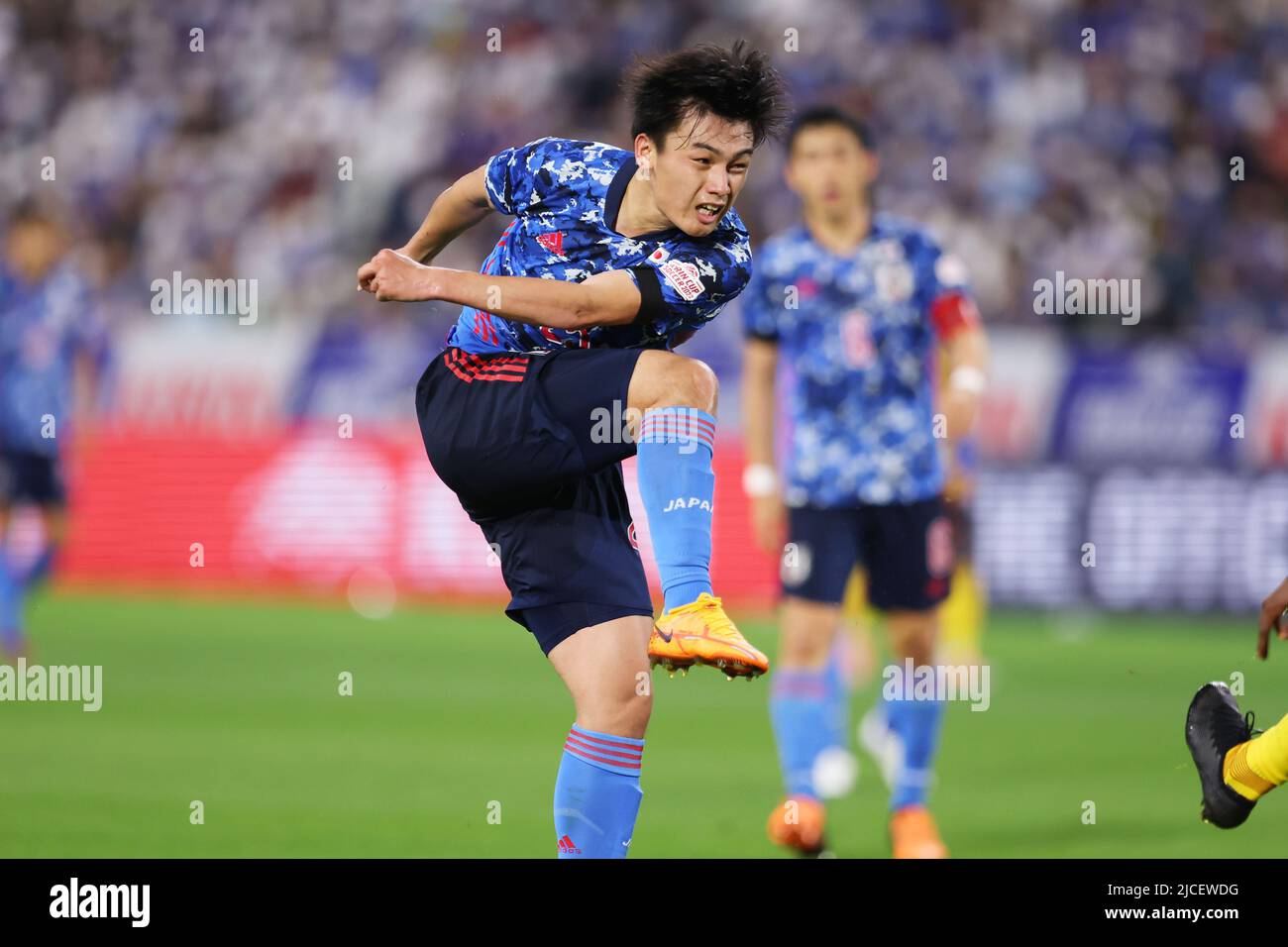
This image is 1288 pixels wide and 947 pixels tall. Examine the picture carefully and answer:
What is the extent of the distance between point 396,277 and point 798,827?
2.58 m

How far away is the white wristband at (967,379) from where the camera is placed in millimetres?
6469

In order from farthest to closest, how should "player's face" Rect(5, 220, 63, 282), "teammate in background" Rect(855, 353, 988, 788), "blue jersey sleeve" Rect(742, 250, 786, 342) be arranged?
"player's face" Rect(5, 220, 63, 282) → "teammate in background" Rect(855, 353, 988, 788) → "blue jersey sleeve" Rect(742, 250, 786, 342)

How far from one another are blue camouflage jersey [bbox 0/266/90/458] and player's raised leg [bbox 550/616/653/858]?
24.6 ft

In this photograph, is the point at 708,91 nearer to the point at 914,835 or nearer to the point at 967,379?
the point at 967,379

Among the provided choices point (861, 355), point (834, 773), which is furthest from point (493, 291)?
point (834, 773)

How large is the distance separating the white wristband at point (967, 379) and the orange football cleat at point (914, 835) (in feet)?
4.88

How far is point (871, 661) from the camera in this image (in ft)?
36.0

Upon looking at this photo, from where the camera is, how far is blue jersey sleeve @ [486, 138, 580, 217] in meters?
4.60

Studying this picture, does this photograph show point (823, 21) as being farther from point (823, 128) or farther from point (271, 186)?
point (823, 128)

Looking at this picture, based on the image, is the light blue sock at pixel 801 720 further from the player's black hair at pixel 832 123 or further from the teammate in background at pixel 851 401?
the player's black hair at pixel 832 123

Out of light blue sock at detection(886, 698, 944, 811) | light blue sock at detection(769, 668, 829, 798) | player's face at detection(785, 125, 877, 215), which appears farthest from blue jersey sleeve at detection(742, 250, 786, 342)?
light blue sock at detection(886, 698, 944, 811)

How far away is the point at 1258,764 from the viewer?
187 inches

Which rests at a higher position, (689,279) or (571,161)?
(571,161)

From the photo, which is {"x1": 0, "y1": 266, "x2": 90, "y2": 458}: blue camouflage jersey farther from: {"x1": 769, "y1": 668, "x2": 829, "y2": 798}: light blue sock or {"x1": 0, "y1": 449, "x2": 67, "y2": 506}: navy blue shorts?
{"x1": 769, "y1": 668, "x2": 829, "y2": 798}: light blue sock
